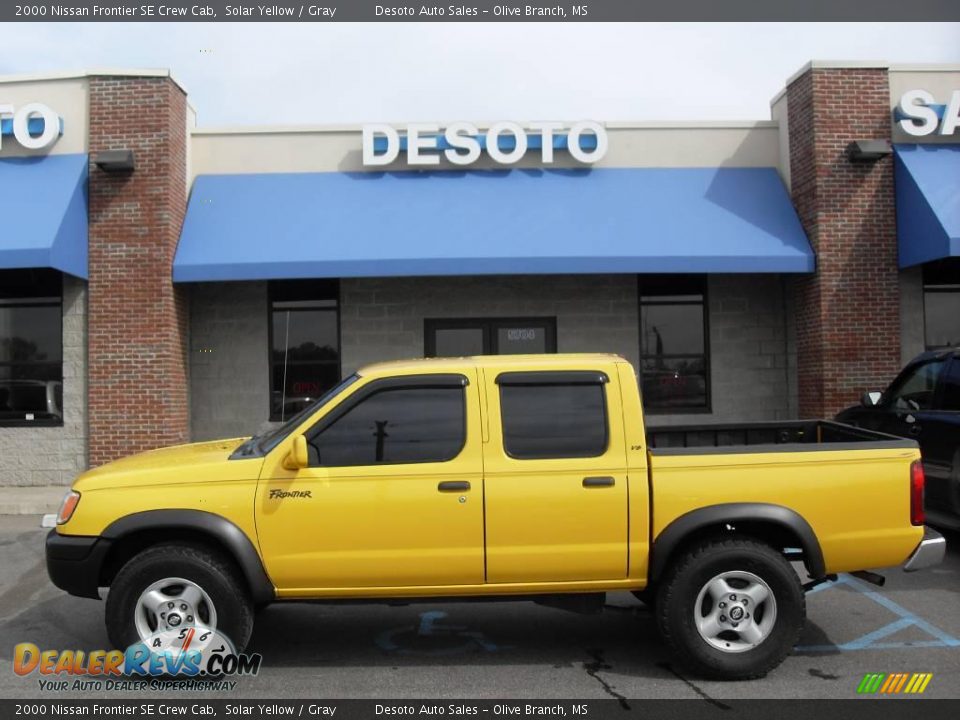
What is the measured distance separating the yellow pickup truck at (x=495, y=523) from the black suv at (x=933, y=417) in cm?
277

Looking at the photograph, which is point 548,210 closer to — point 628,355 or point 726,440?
point 628,355

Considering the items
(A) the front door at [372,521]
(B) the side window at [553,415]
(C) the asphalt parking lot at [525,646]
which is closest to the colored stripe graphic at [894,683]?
(C) the asphalt parking lot at [525,646]

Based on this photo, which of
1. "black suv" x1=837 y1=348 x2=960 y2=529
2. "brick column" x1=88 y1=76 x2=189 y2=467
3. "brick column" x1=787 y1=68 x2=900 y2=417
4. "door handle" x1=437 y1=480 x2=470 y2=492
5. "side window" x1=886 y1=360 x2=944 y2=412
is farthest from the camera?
"brick column" x1=787 y1=68 x2=900 y2=417

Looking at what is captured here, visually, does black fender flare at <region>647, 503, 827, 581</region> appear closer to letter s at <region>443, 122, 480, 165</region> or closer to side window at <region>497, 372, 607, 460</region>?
side window at <region>497, 372, 607, 460</region>

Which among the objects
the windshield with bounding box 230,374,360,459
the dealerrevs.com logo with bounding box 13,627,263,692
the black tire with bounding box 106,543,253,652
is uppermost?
the windshield with bounding box 230,374,360,459

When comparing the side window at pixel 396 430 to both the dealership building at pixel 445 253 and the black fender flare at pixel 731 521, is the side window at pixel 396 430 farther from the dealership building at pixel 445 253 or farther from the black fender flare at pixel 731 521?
the dealership building at pixel 445 253

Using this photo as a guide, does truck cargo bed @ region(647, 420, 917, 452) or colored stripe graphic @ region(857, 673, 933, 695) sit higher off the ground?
truck cargo bed @ region(647, 420, 917, 452)

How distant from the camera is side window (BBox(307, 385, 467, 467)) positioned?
4.91 meters

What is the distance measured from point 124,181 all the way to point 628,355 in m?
7.59

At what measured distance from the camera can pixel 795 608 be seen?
4797 millimetres

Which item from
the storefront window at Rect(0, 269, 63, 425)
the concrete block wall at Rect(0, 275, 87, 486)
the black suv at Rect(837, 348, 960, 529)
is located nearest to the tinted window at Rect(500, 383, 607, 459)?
the black suv at Rect(837, 348, 960, 529)

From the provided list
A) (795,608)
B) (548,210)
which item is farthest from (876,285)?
(795,608)

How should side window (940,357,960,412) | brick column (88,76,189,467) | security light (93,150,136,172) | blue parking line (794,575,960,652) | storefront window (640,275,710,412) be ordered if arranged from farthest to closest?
storefront window (640,275,710,412) → brick column (88,76,189,467) → security light (93,150,136,172) → side window (940,357,960,412) → blue parking line (794,575,960,652)

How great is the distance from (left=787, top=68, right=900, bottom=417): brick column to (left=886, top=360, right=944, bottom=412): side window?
3.14 metres
